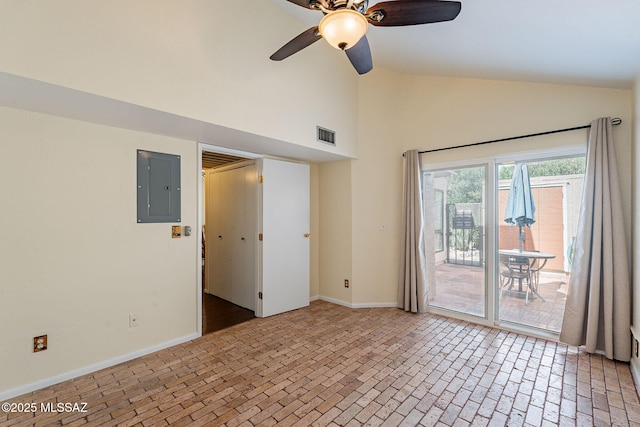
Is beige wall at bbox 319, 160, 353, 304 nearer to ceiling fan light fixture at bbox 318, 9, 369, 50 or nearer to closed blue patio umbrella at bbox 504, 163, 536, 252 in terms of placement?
closed blue patio umbrella at bbox 504, 163, 536, 252

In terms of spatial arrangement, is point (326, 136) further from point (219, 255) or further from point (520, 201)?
point (219, 255)

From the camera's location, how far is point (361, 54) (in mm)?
2061

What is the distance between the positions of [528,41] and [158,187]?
3565 millimetres

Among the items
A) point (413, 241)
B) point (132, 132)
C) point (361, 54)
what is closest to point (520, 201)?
point (413, 241)

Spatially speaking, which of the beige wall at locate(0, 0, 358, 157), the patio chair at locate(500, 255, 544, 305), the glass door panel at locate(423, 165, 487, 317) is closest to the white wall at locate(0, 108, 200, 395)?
the beige wall at locate(0, 0, 358, 157)

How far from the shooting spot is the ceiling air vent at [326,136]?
141 inches

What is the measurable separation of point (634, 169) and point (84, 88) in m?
4.45

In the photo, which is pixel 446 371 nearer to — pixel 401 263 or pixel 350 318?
pixel 350 318

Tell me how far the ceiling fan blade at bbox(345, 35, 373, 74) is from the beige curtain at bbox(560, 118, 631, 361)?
2.37 metres

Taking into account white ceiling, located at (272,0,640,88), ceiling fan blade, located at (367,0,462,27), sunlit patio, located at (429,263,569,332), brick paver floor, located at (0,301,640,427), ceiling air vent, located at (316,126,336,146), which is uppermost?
white ceiling, located at (272,0,640,88)

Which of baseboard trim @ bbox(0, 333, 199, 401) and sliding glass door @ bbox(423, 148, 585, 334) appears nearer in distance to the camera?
baseboard trim @ bbox(0, 333, 199, 401)

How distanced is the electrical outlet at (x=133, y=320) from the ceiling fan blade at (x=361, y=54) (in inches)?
117

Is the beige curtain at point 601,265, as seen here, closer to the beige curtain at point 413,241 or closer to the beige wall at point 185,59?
the beige curtain at point 413,241

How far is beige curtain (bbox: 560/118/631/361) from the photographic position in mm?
2633
